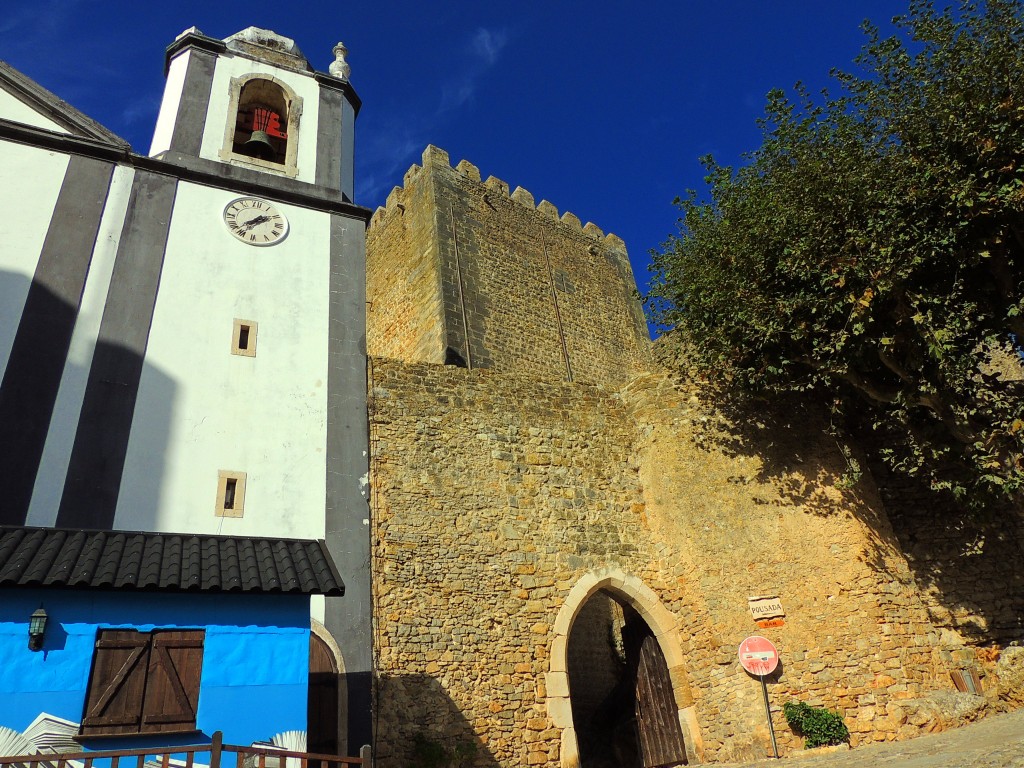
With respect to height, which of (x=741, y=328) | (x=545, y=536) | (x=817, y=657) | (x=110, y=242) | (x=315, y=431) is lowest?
(x=817, y=657)

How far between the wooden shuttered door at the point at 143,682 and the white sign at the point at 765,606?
7.73 m

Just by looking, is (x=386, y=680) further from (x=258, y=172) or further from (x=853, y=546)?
(x=258, y=172)

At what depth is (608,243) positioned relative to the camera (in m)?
25.7

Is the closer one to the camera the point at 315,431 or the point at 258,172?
the point at 315,431

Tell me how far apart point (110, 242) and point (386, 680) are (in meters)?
7.42

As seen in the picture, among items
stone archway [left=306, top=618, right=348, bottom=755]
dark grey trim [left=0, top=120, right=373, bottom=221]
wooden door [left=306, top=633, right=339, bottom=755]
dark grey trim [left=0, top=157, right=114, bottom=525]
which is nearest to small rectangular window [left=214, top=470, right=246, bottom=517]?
stone archway [left=306, top=618, right=348, bottom=755]

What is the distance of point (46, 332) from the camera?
412 inches

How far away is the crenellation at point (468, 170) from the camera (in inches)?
861

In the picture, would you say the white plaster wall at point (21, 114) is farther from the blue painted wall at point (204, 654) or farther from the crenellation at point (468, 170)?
the crenellation at point (468, 170)

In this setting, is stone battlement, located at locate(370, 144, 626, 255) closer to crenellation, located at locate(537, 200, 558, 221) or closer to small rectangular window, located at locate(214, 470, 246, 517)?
crenellation, located at locate(537, 200, 558, 221)

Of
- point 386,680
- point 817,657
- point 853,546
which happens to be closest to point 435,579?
point 386,680

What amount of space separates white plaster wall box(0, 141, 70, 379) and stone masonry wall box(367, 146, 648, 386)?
27.6 feet

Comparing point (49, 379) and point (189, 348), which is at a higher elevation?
point (189, 348)

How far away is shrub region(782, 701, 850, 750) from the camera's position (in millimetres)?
10453
